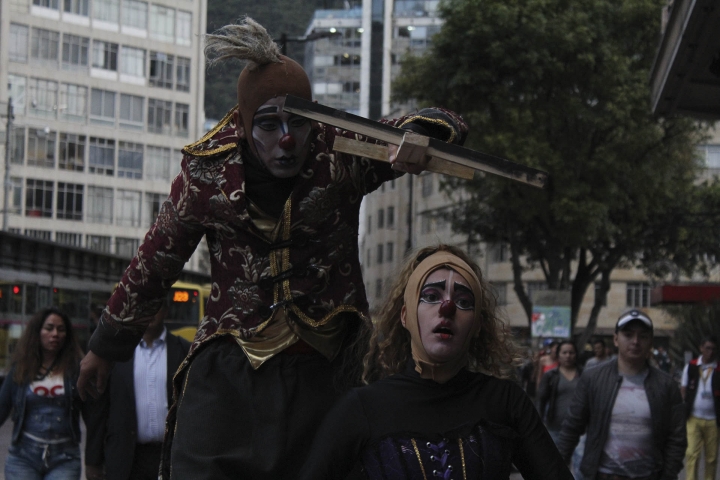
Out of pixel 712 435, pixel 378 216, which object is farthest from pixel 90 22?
pixel 712 435

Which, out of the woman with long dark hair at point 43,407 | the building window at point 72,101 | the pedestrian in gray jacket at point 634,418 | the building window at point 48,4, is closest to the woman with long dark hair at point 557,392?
the pedestrian in gray jacket at point 634,418

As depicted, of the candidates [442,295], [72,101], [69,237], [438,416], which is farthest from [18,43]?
[438,416]

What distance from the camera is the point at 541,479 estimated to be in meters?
3.60

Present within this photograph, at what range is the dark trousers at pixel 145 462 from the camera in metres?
8.35

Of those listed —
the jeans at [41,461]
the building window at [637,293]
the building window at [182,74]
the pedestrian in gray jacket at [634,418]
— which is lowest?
the building window at [637,293]

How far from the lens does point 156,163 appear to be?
75062 mm

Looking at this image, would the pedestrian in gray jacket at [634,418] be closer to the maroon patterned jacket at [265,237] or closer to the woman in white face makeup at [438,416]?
the maroon patterned jacket at [265,237]

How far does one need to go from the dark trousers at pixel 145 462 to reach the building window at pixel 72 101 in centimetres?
6483

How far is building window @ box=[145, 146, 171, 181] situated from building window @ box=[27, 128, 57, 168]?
5426 millimetres

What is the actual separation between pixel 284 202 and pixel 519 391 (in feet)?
3.89

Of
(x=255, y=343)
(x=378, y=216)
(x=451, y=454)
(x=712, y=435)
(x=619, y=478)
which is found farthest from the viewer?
(x=378, y=216)

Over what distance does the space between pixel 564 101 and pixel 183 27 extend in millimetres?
44352

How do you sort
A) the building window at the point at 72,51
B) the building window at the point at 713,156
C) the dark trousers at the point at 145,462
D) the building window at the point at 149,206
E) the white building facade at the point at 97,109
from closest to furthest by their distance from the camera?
1. the dark trousers at the point at 145,462
2. the building window at the point at 713,156
3. the white building facade at the point at 97,109
4. the building window at the point at 72,51
5. the building window at the point at 149,206

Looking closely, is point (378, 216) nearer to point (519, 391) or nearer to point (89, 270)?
point (89, 270)
